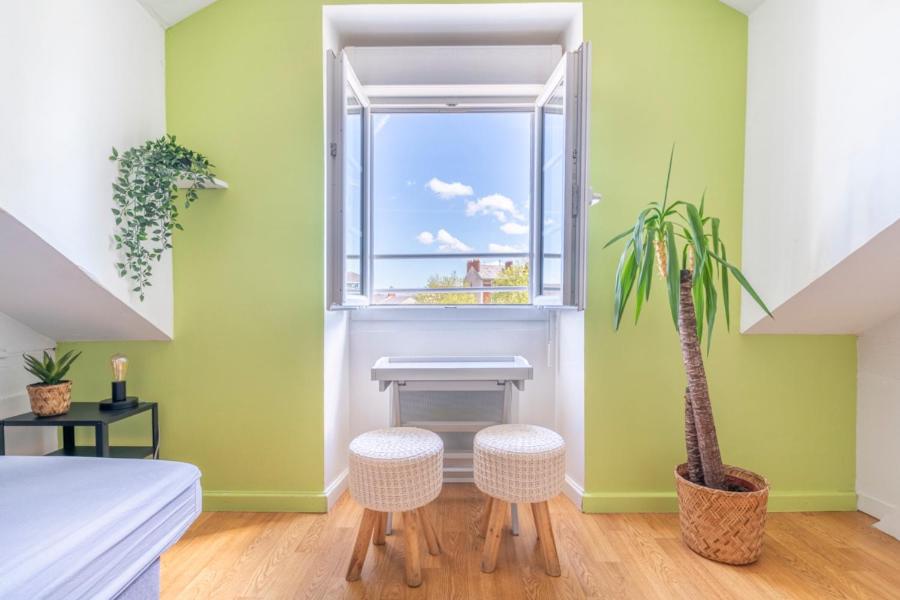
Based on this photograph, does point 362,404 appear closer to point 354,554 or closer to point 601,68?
point 354,554

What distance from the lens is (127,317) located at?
187cm

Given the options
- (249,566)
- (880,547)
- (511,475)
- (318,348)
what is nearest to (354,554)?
(249,566)

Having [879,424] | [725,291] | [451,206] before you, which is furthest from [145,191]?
[879,424]

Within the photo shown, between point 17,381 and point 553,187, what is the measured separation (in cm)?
275

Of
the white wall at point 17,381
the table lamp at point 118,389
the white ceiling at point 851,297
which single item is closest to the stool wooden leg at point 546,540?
the white ceiling at point 851,297

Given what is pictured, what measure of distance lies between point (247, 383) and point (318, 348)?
0.41m

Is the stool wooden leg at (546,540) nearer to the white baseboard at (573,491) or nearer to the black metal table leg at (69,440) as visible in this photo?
the white baseboard at (573,491)

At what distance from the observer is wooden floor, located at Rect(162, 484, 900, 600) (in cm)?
149

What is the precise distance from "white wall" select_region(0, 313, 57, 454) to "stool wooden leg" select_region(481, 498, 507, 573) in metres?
2.19

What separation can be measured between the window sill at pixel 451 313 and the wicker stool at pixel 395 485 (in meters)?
0.92

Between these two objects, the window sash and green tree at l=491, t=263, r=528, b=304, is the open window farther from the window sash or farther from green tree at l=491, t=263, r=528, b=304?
the window sash

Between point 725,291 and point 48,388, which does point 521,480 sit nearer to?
point 725,291

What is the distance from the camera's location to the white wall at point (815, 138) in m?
1.46

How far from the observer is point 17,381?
1.83 metres
